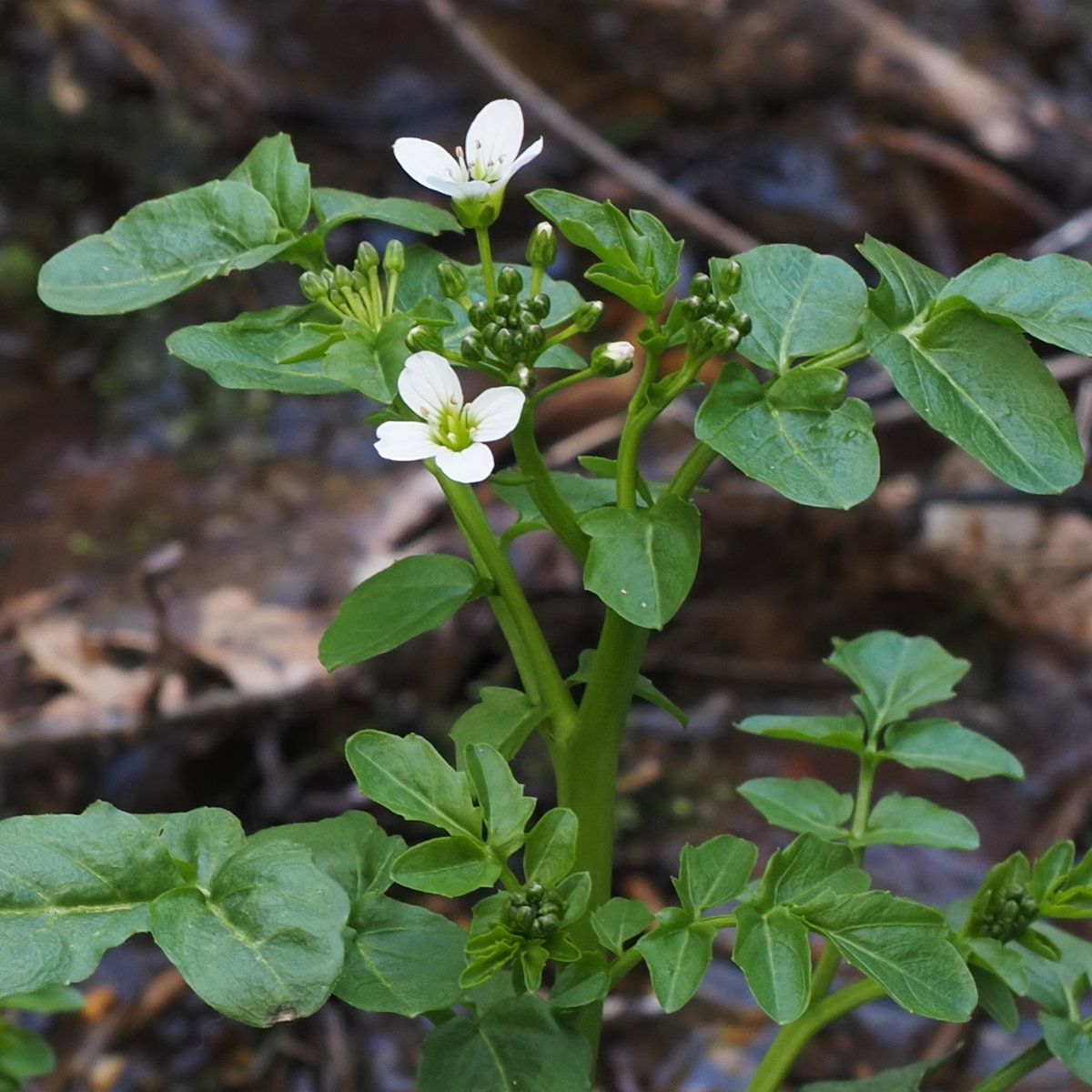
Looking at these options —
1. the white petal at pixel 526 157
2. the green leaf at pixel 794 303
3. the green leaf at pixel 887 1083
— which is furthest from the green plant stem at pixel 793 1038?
the white petal at pixel 526 157

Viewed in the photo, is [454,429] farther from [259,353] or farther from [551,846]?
Answer: [551,846]

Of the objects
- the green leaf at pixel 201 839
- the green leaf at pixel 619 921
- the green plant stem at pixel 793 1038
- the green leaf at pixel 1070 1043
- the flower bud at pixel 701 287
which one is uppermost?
the flower bud at pixel 701 287

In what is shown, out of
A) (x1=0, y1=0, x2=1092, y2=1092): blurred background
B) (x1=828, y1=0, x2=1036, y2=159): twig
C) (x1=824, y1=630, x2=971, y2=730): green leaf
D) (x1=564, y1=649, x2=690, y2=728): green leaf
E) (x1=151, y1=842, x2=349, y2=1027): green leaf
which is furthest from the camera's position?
(x1=828, y1=0, x2=1036, y2=159): twig

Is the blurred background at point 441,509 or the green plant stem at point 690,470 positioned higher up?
the green plant stem at point 690,470

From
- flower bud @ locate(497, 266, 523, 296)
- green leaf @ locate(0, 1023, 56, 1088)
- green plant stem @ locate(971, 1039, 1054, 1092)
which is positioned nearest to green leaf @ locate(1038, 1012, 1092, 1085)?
green plant stem @ locate(971, 1039, 1054, 1092)

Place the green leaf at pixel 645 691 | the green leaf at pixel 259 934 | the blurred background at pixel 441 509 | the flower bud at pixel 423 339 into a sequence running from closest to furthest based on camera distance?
the green leaf at pixel 259 934 < the flower bud at pixel 423 339 < the green leaf at pixel 645 691 < the blurred background at pixel 441 509

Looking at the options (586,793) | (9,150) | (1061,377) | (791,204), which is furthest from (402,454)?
(9,150)

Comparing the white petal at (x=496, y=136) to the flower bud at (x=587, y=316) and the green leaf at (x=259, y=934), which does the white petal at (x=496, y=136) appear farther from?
the green leaf at (x=259, y=934)

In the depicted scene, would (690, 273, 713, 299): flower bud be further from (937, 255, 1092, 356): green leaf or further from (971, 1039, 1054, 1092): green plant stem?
(971, 1039, 1054, 1092): green plant stem
